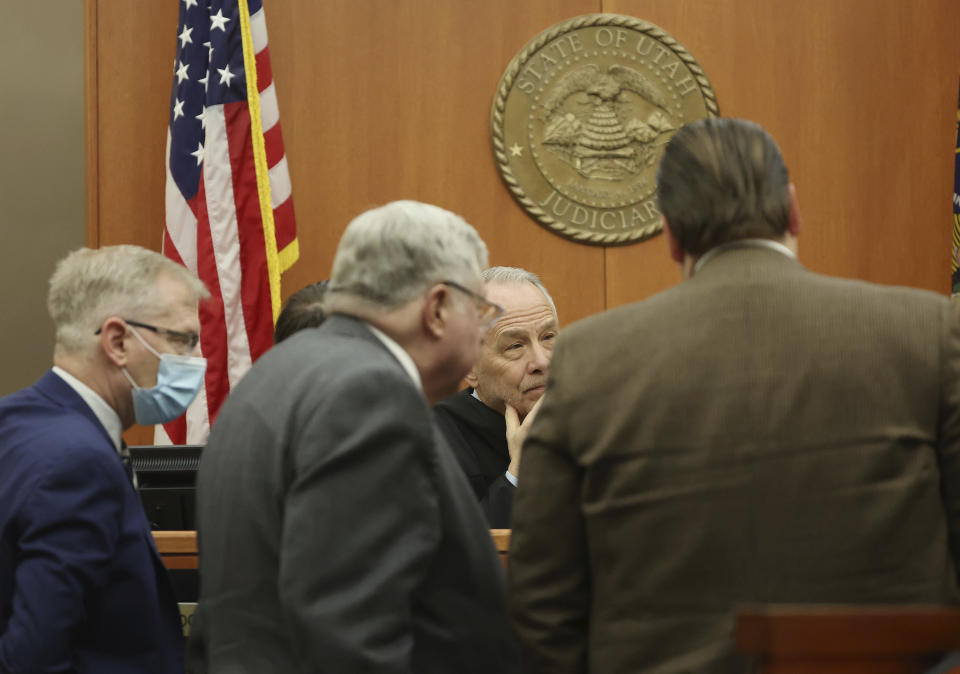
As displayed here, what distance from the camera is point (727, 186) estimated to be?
64.2 inches

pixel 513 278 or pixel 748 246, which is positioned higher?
pixel 748 246

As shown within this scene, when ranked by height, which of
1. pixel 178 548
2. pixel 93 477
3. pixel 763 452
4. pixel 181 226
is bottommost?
pixel 178 548

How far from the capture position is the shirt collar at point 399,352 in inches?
68.9

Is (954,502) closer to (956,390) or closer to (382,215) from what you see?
(956,390)

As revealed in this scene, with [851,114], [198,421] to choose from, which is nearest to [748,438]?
[198,421]

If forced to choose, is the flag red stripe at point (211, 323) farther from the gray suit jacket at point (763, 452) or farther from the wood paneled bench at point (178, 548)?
the gray suit jacket at point (763, 452)

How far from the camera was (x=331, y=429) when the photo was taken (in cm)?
155

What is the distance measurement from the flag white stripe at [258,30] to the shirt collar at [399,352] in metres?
3.33

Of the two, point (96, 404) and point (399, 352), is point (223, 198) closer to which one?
point (96, 404)

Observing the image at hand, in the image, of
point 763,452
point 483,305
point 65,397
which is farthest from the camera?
point 65,397

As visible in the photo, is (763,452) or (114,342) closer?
(763,452)

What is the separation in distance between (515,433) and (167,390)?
1.18m

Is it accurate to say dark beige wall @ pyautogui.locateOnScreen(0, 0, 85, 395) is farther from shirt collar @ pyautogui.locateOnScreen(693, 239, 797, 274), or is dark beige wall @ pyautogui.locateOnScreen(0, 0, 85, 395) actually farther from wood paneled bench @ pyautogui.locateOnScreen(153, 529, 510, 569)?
shirt collar @ pyautogui.locateOnScreen(693, 239, 797, 274)

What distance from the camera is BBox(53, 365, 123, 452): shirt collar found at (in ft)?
7.31
